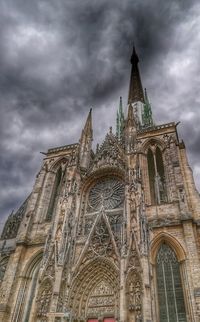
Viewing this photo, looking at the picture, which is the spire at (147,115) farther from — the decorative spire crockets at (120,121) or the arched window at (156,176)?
the arched window at (156,176)

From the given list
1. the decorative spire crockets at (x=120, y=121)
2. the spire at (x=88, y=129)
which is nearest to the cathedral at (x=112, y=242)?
the spire at (x=88, y=129)

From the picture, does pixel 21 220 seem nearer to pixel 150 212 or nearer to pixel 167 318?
pixel 150 212

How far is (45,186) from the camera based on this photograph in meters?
20.2

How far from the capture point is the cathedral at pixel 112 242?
39.5ft

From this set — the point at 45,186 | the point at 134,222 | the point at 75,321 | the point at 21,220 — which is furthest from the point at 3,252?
the point at 134,222

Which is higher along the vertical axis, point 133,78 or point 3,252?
point 133,78

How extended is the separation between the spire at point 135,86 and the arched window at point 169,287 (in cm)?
2271

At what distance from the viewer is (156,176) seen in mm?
17562

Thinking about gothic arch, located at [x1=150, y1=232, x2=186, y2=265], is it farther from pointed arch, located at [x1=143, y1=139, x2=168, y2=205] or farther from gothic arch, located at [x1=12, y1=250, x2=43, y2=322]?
gothic arch, located at [x1=12, y1=250, x2=43, y2=322]

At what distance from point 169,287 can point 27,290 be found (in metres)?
8.06

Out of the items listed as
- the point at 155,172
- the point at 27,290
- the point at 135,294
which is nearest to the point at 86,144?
the point at 155,172

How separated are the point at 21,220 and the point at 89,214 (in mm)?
5493

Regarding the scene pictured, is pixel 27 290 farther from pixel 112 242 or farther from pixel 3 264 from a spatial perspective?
pixel 112 242

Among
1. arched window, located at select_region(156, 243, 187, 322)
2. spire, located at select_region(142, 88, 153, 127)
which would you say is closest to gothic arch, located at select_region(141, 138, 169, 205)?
arched window, located at select_region(156, 243, 187, 322)
